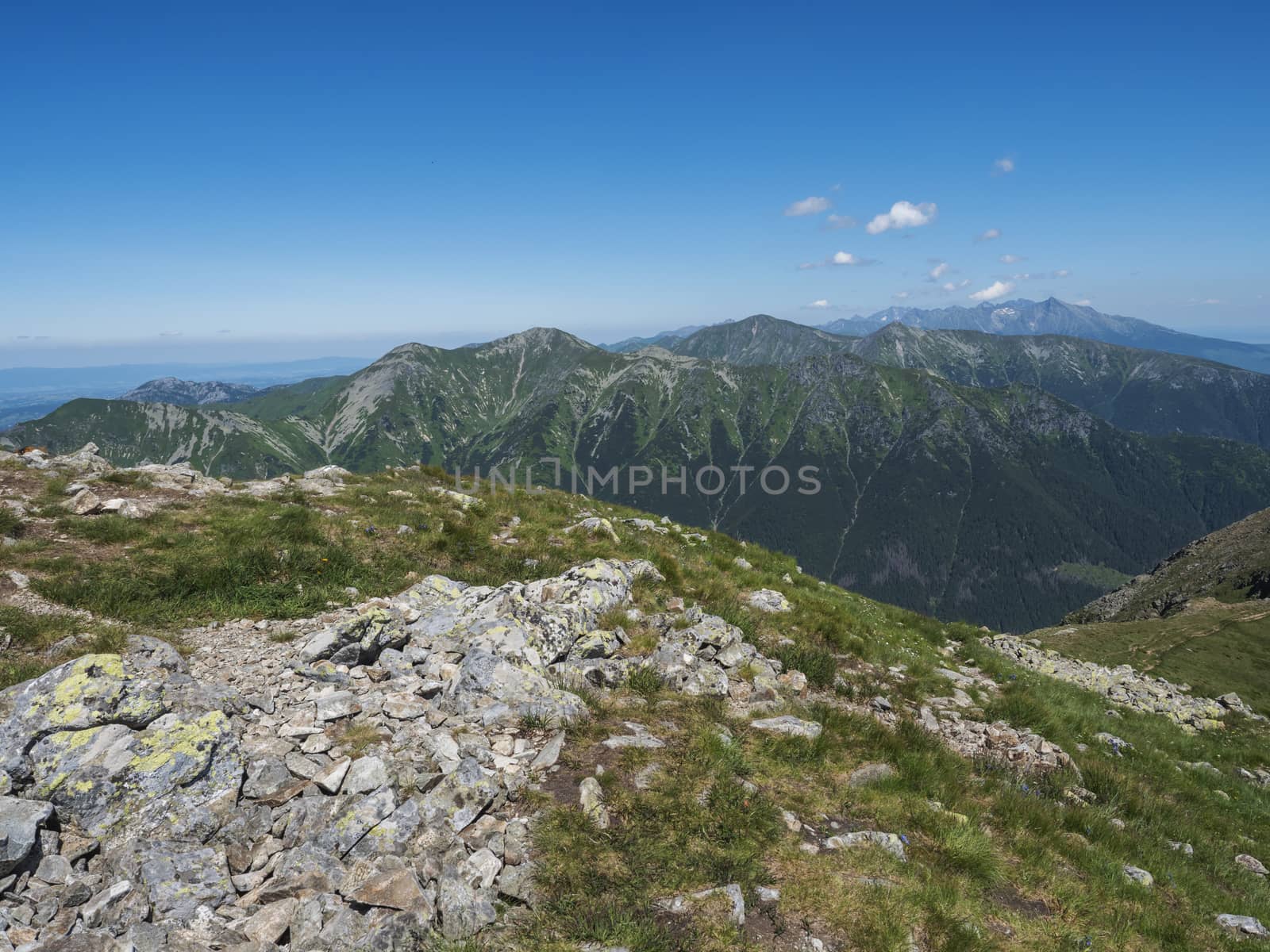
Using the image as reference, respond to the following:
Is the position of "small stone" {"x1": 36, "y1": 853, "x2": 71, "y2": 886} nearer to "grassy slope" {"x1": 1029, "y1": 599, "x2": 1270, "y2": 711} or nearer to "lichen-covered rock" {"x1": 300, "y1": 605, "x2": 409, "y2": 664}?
"lichen-covered rock" {"x1": 300, "y1": 605, "x2": 409, "y2": 664}

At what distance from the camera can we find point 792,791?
809 cm

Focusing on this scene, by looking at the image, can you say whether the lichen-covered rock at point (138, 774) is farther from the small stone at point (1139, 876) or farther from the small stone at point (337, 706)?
the small stone at point (1139, 876)

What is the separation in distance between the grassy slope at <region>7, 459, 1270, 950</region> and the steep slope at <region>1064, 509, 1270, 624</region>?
403 ft

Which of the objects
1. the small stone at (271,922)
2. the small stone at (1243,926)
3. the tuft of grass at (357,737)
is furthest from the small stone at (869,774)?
the small stone at (271,922)

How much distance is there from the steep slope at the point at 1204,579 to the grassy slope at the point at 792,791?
123m

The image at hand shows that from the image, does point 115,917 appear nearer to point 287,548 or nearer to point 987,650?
point 287,548

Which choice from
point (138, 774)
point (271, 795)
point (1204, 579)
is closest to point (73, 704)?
point (138, 774)

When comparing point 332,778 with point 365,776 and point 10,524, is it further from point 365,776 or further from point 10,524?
point 10,524

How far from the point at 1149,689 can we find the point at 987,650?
89.0 feet

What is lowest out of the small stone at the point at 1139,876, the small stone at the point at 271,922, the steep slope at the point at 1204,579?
the steep slope at the point at 1204,579

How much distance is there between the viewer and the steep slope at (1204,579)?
11238 cm

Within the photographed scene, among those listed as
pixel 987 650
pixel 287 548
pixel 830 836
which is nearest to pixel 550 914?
pixel 830 836

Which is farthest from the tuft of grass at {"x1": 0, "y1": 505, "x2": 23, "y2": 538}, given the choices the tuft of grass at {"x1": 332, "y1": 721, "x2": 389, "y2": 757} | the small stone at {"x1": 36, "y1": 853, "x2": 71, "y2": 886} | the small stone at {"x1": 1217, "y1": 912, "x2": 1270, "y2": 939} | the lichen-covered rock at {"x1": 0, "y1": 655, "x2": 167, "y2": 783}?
the small stone at {"x1": 1217, "y1": 912, "x2": 1270, "y2": 939}

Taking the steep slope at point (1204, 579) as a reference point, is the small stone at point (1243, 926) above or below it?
above
